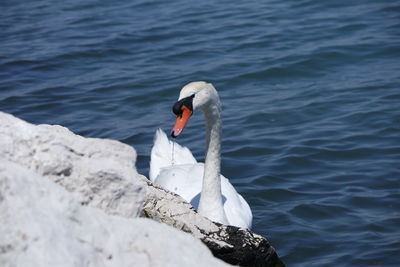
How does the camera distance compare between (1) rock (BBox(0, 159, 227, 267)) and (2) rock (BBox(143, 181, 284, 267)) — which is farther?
(2) rock (BBox(143, 181, 284, 267))

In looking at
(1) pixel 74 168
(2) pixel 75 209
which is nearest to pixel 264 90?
(1) pixel 74 168

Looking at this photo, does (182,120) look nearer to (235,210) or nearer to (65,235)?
(235,210)

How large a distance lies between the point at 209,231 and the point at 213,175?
2061mm

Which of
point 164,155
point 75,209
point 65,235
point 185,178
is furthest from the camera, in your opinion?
point 164,155

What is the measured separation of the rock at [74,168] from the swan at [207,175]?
9.71ft

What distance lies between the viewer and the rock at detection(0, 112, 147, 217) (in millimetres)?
3154

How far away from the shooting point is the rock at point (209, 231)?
4.54m

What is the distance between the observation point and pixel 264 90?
1032 centimetres

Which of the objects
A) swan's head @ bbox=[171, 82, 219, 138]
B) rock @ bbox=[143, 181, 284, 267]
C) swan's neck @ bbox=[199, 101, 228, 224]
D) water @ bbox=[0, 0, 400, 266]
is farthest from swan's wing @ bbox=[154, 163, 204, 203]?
rock @ bbox=[143, 181, 284, 267]

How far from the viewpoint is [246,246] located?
4.69 meters

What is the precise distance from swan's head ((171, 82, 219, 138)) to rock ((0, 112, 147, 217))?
9.71ft

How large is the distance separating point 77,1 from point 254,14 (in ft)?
11.5

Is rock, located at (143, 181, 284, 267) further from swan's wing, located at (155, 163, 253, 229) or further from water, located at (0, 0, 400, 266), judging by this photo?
swan's wing, located at (155, 163, 253, 229)

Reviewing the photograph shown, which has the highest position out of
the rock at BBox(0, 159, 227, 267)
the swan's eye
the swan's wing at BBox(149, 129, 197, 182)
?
the rock at BBox(0, 159, 227, 267)
